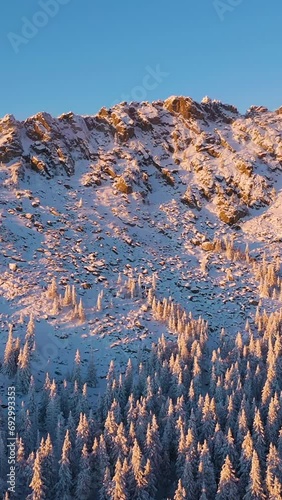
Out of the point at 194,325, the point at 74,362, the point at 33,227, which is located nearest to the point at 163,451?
the point at 74,362

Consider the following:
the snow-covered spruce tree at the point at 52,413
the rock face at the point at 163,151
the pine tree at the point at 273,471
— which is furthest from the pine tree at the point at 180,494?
the rock face at the point at 163,151

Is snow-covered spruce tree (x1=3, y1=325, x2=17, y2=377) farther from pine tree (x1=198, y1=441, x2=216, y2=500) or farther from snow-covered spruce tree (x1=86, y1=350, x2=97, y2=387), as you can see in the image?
pine tree (x1=198, y1=441, x2=216, y2=500)

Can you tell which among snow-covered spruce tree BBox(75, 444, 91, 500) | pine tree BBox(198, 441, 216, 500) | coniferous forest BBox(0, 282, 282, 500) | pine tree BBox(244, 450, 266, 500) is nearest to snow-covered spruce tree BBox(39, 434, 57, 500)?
coniferous forest BBox(0, 282, 282, 500)

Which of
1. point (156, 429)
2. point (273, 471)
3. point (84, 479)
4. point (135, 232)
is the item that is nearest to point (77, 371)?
point (156, 429)

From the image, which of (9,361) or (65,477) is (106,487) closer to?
(65,477)

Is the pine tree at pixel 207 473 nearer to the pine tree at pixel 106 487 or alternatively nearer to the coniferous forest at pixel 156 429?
the coniferous forest at pixel 156 429
